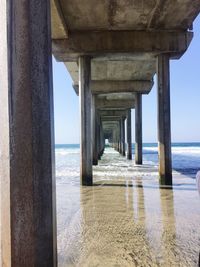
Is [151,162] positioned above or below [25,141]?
below

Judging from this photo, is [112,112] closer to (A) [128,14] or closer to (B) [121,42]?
(B) [121,42]

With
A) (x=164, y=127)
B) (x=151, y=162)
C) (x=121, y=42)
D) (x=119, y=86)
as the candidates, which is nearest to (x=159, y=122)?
(x=164, y=127)

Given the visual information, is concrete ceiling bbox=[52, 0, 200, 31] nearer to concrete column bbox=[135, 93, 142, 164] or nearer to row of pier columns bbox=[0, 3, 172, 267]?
row of pier columns bbox=[0, 3, 172, 267]

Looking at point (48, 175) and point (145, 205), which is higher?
point (48, 175)

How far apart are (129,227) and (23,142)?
9.56ft

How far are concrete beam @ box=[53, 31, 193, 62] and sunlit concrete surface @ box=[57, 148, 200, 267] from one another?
4.13 meters

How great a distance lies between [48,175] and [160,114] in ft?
25.5

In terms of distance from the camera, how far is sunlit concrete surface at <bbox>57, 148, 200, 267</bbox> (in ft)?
12.1

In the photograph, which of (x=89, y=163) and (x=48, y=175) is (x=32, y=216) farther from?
(x=89, y=163)

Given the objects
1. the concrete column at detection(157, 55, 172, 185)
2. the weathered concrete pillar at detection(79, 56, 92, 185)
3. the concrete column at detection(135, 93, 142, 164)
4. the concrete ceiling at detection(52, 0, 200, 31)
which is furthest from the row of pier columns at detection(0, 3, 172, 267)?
the concrete column at detection(135, 93, 142, 164)

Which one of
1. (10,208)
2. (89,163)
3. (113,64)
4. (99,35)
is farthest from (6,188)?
(113,64)

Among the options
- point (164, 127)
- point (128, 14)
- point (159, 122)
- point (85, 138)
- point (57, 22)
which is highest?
point (128, 14)

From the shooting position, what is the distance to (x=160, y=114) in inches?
402

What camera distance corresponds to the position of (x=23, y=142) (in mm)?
2648
